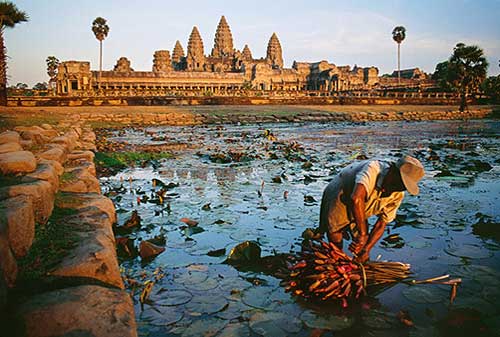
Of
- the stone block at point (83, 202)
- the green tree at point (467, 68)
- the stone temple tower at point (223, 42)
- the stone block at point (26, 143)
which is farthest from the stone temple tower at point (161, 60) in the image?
the stone block at point (83, 202)

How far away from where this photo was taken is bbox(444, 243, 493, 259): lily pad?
135 inches

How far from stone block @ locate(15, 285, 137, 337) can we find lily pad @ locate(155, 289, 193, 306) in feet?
2.57

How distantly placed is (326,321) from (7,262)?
1729 millimetres

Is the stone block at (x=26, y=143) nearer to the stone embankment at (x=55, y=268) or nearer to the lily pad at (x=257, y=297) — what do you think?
the stone embankment at (x=55, y=268)

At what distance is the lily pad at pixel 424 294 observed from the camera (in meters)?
2.71

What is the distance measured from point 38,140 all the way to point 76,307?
465 centimetres

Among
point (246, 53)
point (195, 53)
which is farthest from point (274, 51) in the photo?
point (195, 53)

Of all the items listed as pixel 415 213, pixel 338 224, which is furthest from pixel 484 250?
pixel 338 224

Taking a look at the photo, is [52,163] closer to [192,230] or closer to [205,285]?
[192,230]

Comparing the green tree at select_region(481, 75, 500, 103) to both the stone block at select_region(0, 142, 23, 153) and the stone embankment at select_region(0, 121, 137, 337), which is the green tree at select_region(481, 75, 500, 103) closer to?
the stone block at select_region(0, 142, 23, 153)

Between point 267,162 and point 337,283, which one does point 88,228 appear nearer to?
point 337,283

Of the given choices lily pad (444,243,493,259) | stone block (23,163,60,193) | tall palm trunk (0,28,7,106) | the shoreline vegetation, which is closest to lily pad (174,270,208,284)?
stone block (23,163,60,193)

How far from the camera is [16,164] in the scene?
3.10 m

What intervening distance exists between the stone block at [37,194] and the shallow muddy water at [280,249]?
738 mm
